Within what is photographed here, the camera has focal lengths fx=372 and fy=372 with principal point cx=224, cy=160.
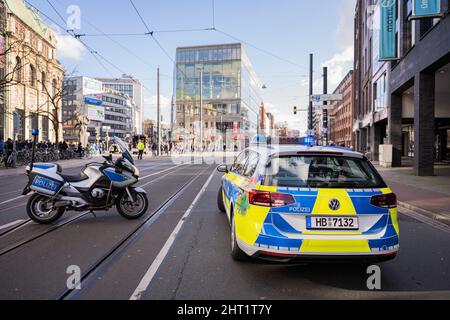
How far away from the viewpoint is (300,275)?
13.9 ft

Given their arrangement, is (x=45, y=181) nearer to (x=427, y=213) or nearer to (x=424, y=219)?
(x=424, y=219)

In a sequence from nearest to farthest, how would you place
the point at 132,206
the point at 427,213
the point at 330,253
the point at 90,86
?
the point at 330,253
the point at 132,206
the point at 427,213
the point at 90,86

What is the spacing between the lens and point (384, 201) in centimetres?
402

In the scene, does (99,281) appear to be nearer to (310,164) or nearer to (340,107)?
(310,164)

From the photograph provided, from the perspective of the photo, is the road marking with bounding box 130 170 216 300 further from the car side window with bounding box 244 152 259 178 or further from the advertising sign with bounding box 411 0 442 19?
the advertising sign with bounding box 411 0 442 19

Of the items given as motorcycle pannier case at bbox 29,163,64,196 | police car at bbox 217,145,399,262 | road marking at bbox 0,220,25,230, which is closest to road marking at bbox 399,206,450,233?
police car at bbox 217,145,399,262

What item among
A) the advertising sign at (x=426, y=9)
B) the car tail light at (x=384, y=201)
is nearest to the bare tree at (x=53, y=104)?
the advertising sign at (x=426, y=9)

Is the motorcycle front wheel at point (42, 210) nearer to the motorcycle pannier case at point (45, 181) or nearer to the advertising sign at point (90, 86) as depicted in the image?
the motorcycle pannier case at point (45, 181)

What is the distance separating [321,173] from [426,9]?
11996 millimetres

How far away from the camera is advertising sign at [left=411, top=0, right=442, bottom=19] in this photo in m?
13.0

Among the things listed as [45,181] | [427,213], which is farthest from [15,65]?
[427,213]

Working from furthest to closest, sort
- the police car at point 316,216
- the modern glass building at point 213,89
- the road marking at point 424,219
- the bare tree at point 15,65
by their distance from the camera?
the modern glass building at point 213,89, the bare tree at point 15,65, the road marking at point 424,219, the police car at point 316,216

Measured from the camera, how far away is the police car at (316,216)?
377 centimetres

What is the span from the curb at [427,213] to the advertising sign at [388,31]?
537 inches
